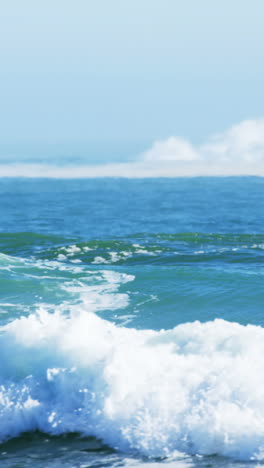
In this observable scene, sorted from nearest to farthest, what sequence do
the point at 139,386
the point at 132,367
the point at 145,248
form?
the point at 139,386
the point at 132,367
the point at 145,248

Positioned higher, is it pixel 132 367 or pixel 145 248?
pixel 145 248

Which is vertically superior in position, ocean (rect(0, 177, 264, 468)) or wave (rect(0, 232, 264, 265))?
wave (rect(0, 232, 264, 265))

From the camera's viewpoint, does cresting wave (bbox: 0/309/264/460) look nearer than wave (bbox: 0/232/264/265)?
Yes

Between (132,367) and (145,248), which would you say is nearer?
(132,367)

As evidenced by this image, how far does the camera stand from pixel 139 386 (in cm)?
924

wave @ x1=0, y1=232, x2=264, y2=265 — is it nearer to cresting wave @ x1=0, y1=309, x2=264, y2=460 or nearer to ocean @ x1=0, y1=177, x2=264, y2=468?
ocean @ x1=0, y1=177, x2=264, y2=468

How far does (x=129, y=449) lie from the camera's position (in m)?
8.49

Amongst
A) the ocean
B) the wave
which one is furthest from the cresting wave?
the wave

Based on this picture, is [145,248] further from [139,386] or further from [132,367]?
[139,386]

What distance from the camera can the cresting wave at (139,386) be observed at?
8.55 metres

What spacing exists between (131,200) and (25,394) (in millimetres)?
29198

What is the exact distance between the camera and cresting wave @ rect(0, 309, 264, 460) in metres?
8.55

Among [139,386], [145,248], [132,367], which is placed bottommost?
[139,386]

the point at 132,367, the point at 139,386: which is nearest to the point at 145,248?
the point at 132,367
